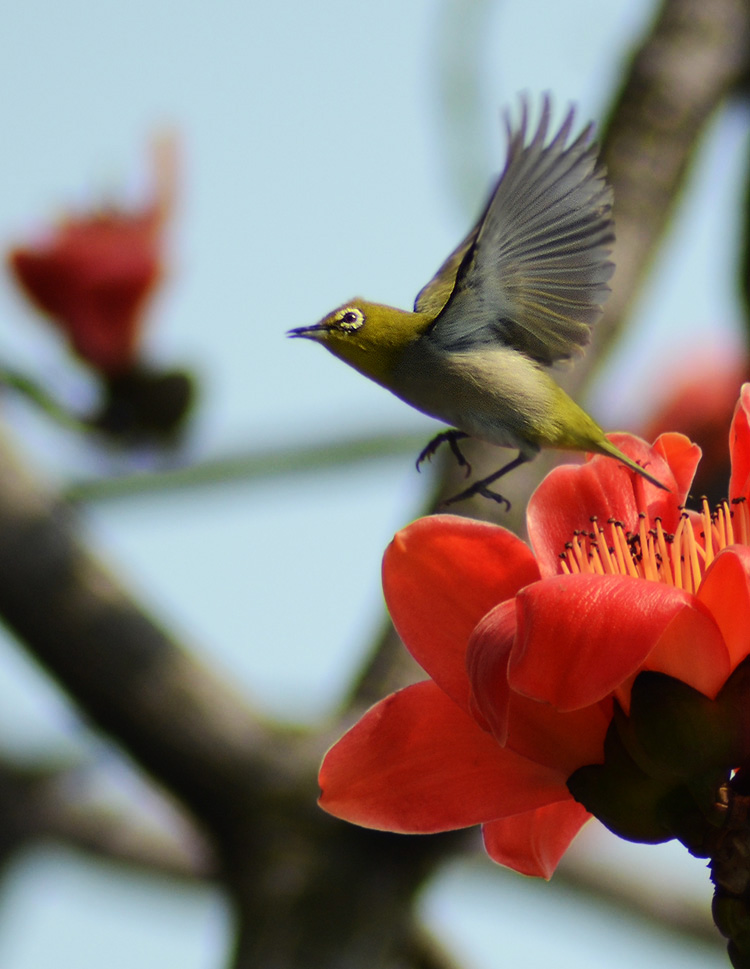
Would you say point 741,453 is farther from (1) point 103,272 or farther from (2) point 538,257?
(1) point 103,272

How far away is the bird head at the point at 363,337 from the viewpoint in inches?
22.5

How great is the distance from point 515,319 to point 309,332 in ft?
0.34

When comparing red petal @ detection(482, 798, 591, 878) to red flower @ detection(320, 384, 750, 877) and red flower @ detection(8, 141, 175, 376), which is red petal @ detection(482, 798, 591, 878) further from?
red flower @ detection(8, 141, 175, 376)

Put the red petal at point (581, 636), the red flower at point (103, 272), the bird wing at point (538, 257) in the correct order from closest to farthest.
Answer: the red petal at point (581, 636)
the bird wing at point (538, 257)
the red flower at point (103, 272)

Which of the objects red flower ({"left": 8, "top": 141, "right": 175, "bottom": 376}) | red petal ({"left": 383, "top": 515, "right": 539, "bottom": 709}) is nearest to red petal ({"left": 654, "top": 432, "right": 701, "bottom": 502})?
red petal ({"left": 383, "top": 515, "right": 539, "bottom": 709})

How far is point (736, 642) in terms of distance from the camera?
49cm

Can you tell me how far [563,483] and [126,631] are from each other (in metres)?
0.82

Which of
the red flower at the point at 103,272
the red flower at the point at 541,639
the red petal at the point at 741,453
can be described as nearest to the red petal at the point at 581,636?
the red flower at the point at 541,639

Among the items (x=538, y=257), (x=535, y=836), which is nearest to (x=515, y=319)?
(x=538, y=257)

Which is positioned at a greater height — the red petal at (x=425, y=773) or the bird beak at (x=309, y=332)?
the bird beak at (x=309, y=332)

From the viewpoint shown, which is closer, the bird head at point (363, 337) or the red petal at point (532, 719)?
the red petal at point (532, 719)

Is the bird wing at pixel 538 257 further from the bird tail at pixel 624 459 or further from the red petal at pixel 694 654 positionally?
the red petal at pixel 694 654

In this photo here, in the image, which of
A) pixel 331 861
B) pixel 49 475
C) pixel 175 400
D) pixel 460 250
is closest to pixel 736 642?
pixel 460 250

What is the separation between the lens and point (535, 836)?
1.87 feet
